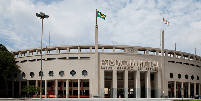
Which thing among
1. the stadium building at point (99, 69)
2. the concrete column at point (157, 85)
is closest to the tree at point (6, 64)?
the stadium building at point (99, 69)

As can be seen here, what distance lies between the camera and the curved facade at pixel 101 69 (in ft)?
195

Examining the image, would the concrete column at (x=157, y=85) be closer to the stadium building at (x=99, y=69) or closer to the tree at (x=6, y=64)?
the stadium building at (x=99, y=69)

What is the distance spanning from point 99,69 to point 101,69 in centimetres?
68

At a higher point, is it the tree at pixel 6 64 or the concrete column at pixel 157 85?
the tree at pixel 6 64

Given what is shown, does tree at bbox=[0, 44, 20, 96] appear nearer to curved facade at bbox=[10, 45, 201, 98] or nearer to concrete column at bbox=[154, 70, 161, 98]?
curved facade at bbox=[10, 45, 201, 98]

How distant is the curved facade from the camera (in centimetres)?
5934

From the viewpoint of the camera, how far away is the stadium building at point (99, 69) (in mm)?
59344

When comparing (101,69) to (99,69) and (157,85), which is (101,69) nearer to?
(99,69)

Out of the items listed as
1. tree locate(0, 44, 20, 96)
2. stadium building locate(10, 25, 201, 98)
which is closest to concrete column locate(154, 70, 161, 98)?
stadium building locate(10, 25, 201, 98)

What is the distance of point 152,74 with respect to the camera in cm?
6881

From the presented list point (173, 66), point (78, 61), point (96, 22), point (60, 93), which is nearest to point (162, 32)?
point (173, 66)

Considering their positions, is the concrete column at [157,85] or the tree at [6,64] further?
the concrete column at [157,85]

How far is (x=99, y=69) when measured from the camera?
59.8 m

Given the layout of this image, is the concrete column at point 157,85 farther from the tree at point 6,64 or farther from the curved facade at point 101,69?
the tree at point 6,64
